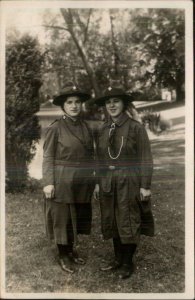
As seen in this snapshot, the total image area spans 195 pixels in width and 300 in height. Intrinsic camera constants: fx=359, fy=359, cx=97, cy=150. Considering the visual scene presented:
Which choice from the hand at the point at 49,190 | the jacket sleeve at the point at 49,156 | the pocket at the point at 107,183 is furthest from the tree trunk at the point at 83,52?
the hand at the point at 49,190

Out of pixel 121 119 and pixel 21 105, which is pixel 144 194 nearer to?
pixel 121 119

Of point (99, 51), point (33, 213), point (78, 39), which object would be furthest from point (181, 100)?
point (33, 213)

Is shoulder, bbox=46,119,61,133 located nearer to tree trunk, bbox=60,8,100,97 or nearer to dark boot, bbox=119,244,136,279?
tree trunk, bbox=60,8,100,97

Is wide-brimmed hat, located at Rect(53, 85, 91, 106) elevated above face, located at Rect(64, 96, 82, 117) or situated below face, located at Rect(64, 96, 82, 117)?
above

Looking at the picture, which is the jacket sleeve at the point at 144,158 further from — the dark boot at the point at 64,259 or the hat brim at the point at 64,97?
the dark boot at the point at 64,259

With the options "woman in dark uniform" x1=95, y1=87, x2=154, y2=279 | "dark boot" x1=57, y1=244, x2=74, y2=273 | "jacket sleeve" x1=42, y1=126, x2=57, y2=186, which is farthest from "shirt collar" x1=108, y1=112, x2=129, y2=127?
"dark boot" x1=57, y1=244, x2=74, y2=273
